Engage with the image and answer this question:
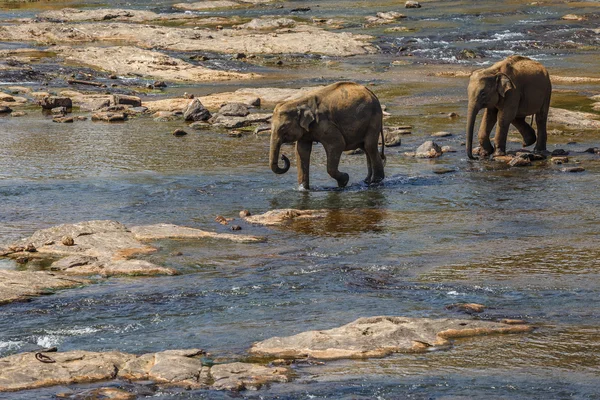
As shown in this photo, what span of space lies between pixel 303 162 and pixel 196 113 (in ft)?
27.4

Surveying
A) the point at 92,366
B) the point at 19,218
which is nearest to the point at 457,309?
the point at 92,366

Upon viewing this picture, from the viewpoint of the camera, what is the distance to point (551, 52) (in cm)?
4188

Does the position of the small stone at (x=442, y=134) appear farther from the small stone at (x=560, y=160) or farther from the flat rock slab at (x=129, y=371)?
the flat rock slab at (x=129, y=371)

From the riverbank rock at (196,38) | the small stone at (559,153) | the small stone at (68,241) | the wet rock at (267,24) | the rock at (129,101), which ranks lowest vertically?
the small stone at (68,241)

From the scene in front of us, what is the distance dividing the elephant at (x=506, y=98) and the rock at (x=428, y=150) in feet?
2.46

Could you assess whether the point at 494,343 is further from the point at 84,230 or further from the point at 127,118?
the point at 127,118

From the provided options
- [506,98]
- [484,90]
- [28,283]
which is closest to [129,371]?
[28,283]

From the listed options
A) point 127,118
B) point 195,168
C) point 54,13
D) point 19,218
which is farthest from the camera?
point 54,13

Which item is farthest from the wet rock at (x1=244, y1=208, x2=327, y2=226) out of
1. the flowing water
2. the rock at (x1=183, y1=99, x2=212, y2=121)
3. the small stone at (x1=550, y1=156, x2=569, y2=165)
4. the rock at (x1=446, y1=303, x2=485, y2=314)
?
the rock at (x1=183, y1=99, x2=212, y2=121)

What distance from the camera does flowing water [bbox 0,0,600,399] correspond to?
10148mm

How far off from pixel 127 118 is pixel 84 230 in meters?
13.1

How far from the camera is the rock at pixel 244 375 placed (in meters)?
9.54

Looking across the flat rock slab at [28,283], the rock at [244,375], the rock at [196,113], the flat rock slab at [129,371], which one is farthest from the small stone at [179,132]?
the rock at [244,375]

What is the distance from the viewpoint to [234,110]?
27.2 m
